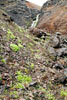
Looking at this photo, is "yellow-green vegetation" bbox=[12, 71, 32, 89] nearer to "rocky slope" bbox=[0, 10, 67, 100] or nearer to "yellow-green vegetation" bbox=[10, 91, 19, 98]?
"rocky slope" bbox=[0, 10, 67, 100]

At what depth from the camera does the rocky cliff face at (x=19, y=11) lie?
3706 cm

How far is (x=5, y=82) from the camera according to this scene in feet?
22.8

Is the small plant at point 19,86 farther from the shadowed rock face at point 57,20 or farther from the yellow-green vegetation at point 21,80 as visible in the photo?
the shadowed rock face at point 57,20

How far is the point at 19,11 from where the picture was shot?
39219 millimetres

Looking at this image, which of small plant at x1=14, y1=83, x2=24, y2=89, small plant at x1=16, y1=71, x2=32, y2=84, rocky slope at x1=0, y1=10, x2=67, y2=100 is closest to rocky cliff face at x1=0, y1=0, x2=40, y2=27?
rocky slope at x1=0, y1=10, x2=67, y2=100

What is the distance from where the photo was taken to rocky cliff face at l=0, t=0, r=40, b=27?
37.1 meters

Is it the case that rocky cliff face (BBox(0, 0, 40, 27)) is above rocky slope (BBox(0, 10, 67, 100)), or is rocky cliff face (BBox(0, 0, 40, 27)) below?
above

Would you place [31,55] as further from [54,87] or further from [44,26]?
[44,26]

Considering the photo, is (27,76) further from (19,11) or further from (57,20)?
(19,11)

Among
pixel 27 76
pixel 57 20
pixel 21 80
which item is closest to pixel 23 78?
pixel 21 80

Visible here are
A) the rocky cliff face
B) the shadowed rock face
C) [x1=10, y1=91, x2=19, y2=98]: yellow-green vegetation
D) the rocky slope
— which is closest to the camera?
[x1=10, y1=91, x2=19, y2=98]: yellow-green vegetation

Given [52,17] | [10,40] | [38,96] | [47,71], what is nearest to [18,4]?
[52,17]

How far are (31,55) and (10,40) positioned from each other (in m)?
1.96

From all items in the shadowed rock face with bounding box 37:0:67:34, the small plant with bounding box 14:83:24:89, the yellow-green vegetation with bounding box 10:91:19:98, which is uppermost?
the shadowed rock face with bounding box 37:0:67:34
